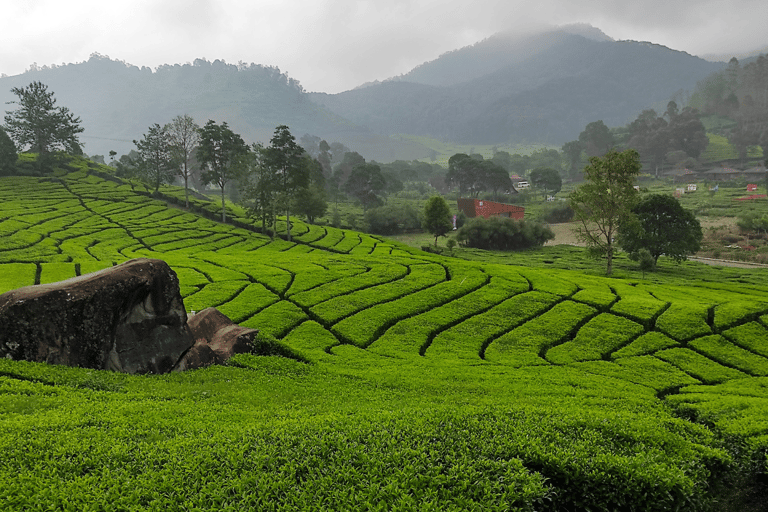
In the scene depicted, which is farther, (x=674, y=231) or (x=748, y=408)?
(x=674, y=231)

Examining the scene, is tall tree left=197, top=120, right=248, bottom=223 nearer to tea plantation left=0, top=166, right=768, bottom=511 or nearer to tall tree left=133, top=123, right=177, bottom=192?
tall tree left=133, top=123, right=177, bottom=192

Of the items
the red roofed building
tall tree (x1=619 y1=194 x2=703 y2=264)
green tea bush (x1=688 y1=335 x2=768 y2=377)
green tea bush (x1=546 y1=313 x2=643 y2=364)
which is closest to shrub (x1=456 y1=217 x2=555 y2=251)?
tall tree (x1=619 y1=194 x2=703 y2=264)

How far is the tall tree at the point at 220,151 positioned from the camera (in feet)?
176

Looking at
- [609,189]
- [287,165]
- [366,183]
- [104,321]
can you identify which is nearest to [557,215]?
[366,183]

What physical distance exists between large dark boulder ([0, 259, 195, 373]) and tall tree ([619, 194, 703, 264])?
47603 millimetres

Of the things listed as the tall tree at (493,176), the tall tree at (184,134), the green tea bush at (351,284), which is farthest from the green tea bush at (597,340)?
the tall tree at (493,176)

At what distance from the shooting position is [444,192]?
17050cm

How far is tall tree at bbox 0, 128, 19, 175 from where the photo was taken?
2331 inches

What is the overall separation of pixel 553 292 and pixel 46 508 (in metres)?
24.0

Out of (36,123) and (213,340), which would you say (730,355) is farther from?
(36,123)

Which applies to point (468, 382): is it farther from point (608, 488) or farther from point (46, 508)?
point (46, 508)

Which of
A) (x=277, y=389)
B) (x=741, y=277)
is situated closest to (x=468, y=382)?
(x=277, y=389)

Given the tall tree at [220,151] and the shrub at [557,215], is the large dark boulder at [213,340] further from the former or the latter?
the shrub at [557,215]

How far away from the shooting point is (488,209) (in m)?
96.9
